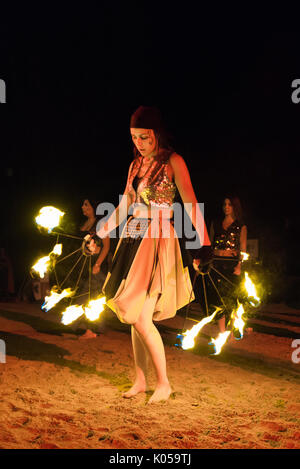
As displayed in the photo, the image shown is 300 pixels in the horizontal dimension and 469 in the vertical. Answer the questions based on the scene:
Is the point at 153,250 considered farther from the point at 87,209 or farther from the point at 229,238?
the point at 87,209

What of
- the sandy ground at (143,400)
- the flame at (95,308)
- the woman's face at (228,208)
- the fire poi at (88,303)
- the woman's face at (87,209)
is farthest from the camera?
the woman's face at (87,209)

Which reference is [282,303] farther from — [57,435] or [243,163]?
[57,435]

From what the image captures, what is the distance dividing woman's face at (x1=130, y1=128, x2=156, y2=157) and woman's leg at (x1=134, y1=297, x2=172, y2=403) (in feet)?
3.93

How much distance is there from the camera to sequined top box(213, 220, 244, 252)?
6.77m

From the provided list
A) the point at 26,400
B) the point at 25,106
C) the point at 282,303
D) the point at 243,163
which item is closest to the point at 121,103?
the point at 25,106

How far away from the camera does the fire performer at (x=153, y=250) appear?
399cm

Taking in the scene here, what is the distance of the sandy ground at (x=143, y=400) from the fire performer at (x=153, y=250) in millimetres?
410

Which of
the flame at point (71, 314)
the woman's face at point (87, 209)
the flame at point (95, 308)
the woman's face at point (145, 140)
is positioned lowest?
the flame at point (71, 314)

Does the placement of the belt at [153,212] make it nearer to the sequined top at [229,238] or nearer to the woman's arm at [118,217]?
the woman's arm at [118,217]

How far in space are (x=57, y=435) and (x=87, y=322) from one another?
164 inches

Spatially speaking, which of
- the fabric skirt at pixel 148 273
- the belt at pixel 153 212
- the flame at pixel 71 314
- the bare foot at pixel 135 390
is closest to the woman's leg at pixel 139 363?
the bare foot at pixel 135 390

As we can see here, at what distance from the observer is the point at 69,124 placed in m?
17.4

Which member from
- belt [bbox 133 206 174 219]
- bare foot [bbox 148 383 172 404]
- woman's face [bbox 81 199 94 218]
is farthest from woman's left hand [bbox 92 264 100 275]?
bare foot [bbox 148 383 172 404]
